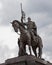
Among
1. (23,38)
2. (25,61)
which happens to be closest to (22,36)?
(23,38)

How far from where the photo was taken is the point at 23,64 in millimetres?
14648

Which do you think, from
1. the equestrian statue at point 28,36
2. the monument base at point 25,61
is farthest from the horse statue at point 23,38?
the monument base at point 25,61

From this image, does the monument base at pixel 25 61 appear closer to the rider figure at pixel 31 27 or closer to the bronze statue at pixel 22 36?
the bronze statue at pixel 22 36

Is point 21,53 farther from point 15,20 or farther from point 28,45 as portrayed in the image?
point 15,20

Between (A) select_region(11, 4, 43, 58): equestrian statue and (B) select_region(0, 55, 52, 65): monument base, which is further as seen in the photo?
(A) select_region(11, 4, 43, 58): equestrian statue

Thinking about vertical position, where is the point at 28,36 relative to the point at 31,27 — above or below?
below

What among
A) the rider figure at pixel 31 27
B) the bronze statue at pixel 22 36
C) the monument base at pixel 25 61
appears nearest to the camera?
the monument base at pixel 25 61

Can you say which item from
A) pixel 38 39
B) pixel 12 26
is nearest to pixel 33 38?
pixel 38 39

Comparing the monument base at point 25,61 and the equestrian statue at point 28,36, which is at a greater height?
the equestrian statue at point 28,36

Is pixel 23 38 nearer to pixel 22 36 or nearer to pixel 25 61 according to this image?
pixel 22 36

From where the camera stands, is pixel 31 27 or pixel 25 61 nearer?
pixel 25 61

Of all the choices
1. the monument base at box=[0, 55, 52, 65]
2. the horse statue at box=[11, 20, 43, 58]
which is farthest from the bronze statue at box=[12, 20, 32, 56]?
the monument base at box=[0, 55, 52, 65]

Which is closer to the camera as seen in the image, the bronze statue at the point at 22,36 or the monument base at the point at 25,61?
the monument base at the point at 25,61

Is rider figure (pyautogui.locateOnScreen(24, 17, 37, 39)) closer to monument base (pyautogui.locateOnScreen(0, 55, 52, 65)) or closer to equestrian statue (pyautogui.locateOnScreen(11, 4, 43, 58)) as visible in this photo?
equestrian statue (pyautogui.locateOnScreen(11, 4, 43, 58))
